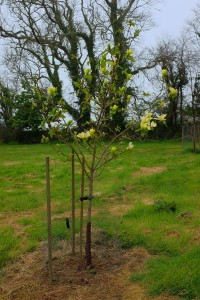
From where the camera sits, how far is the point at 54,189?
878 cm

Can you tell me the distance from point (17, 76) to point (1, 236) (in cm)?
2460

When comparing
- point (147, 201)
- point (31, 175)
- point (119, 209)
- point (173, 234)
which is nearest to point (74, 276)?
point (173, 234)

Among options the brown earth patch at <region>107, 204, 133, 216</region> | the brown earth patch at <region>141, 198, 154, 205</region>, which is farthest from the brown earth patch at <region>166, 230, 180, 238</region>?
the brown earth patch at <region>141, 198, 154, 205</region>

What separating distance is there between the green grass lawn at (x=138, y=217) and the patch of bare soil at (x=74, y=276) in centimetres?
16

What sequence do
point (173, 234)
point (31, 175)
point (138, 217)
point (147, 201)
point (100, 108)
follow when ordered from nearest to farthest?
point (100, 108) → point (173, 234) → point (138, 217) → point (147, 201) → point (31, 175)

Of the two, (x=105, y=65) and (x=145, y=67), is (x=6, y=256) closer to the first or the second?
(x=105, y=65)

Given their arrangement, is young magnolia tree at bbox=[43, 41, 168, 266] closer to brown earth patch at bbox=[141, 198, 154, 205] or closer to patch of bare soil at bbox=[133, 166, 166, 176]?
brown earth patch at bbox=[141, 198, 154, 205]

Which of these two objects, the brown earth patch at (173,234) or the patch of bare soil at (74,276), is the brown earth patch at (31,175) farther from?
the brown earth patch at (173,234)

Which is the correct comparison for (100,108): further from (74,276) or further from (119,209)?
(119,209)

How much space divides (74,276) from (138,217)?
2.09 metres

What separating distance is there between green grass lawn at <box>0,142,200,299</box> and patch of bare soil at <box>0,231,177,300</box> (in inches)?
6.3

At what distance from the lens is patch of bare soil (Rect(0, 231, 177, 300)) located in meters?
3.62

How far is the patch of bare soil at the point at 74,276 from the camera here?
362 cm

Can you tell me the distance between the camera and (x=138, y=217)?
5930 millimetres
